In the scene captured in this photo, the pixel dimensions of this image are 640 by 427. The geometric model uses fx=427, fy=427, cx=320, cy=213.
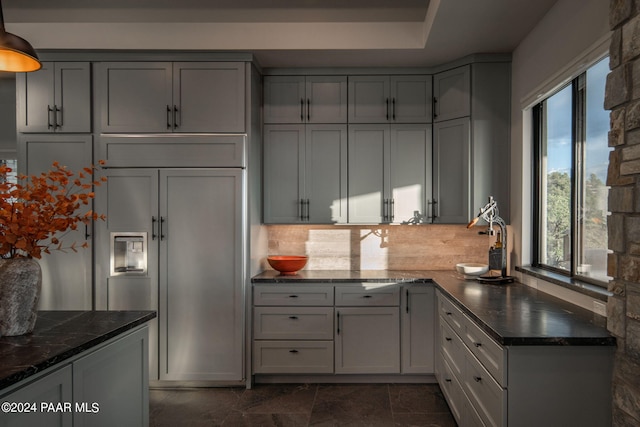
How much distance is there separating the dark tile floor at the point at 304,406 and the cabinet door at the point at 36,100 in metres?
2.34

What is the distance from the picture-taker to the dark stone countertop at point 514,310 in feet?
5.80

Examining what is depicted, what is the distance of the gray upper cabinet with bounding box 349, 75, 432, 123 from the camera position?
378 cm

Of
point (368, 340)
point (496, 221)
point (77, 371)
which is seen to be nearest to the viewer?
point (77, 371)

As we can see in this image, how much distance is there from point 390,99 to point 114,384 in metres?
3.03

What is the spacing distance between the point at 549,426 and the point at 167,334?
2.71m

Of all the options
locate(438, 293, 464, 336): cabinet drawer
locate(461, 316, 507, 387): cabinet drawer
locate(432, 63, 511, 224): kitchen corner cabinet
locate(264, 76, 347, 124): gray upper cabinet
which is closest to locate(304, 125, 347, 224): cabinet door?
locate(264, 76, 347, 124): gray upper cabinet

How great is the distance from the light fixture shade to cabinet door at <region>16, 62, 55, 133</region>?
1604 mm

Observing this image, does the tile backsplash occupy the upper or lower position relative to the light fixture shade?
lower

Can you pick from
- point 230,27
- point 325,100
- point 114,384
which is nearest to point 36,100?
point 230,27

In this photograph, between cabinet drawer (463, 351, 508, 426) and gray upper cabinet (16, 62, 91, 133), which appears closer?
cabinet drawer (463, 351, 508, 426)

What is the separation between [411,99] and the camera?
379 centimetres

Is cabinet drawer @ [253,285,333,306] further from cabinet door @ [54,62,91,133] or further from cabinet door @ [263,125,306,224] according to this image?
cabinet door @ [54,62,91,133]

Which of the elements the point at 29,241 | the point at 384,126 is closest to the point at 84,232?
the point at 29,241

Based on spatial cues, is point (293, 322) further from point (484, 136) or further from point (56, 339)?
point (484, 136)
